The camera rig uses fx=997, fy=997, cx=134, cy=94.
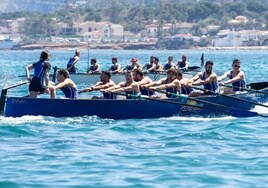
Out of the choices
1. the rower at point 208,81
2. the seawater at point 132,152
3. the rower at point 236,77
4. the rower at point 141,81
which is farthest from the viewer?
the rower at point 236,77

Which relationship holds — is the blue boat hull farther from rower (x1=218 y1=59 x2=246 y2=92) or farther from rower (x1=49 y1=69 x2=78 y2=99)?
rower (x1=218 y1=59 x2=246 y2=92)

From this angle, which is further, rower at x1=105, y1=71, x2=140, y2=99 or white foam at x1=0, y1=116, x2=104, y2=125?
rower at x1=105, y1=71, x2=140, y2=99

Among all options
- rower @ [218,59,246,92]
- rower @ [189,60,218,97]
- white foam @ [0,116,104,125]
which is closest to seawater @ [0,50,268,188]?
white foam @ [0,116,104,125]

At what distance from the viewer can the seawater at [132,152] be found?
16266mm

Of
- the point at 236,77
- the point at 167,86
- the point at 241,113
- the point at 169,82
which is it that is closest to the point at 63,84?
the point at 167,86

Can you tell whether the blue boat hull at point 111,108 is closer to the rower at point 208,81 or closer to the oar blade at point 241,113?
the oar blade at point 241,113

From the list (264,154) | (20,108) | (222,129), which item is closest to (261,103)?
(222,129)

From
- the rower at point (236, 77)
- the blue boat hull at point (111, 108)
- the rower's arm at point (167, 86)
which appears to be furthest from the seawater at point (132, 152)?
the rower at point (236, 77)

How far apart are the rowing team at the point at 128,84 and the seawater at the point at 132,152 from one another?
793 mm

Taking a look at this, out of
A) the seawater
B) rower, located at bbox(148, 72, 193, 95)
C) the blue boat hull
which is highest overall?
rower, located at bbox(148, 72, 193, 95)

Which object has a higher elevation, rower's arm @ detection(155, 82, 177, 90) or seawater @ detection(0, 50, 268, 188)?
rower's arm @ detection(155, 82, 177, 90)

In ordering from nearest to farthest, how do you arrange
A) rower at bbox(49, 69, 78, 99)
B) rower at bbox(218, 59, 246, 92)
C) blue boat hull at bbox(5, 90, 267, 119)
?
blue boat hull at bbox(5, 90, 267, 119), rower at bbox(49, 69, 78, 99), rower at bbox(218, 59, 246, 92)

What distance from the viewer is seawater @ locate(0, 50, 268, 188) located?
16266 mm

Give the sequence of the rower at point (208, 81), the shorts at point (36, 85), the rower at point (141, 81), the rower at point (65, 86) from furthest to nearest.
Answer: the rower at point (208, 81) → the rower at point (141, 81) → the shorts at point (36, 85) → the rower at point (65, 86)
